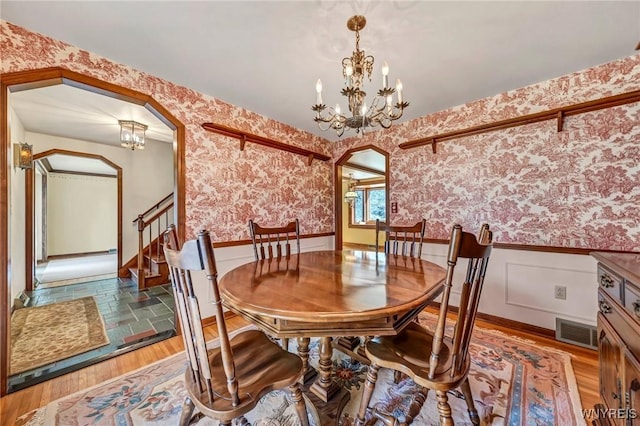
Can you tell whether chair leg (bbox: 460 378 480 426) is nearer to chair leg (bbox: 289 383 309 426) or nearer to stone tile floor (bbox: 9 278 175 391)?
chair leg (bbox: 289 383 309 426)

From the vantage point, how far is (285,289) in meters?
1.17

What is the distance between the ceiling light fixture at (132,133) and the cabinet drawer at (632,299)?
465cm

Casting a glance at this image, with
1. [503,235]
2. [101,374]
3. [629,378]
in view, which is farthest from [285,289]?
[503,235]

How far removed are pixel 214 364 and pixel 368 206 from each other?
7576mm

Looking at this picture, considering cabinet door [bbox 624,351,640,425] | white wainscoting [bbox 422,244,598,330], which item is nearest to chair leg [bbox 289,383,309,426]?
cabinet door [bbox 624,351,640,425]

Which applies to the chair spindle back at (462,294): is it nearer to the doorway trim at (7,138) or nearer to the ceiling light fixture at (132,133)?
the doorway trim at (7,138)

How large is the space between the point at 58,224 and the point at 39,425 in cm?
726

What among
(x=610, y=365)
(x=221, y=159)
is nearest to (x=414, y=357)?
(x=610, y=365)

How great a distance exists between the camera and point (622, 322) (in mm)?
978

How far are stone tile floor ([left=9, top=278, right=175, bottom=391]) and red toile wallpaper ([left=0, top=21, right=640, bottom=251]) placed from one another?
1.08 metres

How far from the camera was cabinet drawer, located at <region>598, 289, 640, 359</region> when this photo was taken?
0.87 metres

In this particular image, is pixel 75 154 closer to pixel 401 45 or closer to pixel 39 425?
pixel 39 425

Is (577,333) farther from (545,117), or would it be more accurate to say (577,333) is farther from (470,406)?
(545,117)

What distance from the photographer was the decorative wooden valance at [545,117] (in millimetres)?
1944
